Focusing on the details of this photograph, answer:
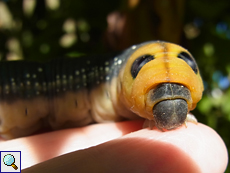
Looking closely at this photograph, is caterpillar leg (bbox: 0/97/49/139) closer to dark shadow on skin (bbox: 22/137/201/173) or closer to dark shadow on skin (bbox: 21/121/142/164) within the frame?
dark shadow on skin (bbox: 21/121/142/164)

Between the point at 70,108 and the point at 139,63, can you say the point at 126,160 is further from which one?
the point at 70,108

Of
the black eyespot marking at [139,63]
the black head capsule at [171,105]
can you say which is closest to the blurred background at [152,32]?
the black eyespot marking at [139,63]

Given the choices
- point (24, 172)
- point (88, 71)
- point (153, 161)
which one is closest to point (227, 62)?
point (88, 71)

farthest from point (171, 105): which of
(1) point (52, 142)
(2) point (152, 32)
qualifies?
(2) point (152, 32)

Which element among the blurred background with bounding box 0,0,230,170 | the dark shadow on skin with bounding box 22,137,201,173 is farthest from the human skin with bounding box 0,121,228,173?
the blurred background with bounding box 0,0,230,170

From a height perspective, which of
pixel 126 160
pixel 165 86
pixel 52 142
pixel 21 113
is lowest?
pixel 52 142

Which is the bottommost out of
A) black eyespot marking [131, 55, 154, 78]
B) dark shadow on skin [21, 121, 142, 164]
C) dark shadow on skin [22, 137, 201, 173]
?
dark shadow on skin [21, 121, 142, 164]

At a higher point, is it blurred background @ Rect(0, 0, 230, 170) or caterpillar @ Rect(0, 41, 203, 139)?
blurred background @ Rect(0, 0, 230, 170)
